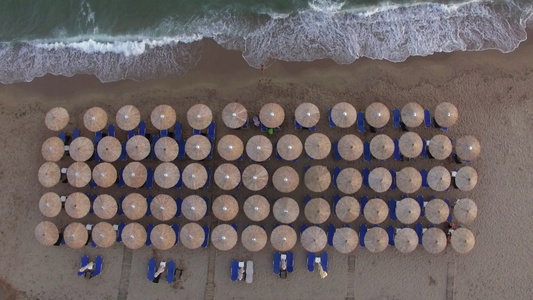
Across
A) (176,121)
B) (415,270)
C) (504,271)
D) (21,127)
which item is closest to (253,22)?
(176,121)

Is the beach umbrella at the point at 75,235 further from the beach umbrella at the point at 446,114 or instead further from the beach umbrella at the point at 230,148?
the beach umbrella at the point at 446,114

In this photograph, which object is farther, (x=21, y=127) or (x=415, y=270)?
(x=21, y=127)

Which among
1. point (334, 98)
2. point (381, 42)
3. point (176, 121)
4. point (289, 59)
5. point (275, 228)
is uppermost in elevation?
point (381, 42)

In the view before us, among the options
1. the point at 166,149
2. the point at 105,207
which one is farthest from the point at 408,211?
the point at 105,207

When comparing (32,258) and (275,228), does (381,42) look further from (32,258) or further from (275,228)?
→ (32,258)

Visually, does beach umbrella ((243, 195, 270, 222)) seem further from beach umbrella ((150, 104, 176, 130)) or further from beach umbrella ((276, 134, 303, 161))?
beach umbrella ((150, 104, 176, 130))

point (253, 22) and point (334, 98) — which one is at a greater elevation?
point (253, 22)

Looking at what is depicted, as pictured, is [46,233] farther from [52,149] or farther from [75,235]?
[52,149]

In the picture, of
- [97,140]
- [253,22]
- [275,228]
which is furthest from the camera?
[253,22]
